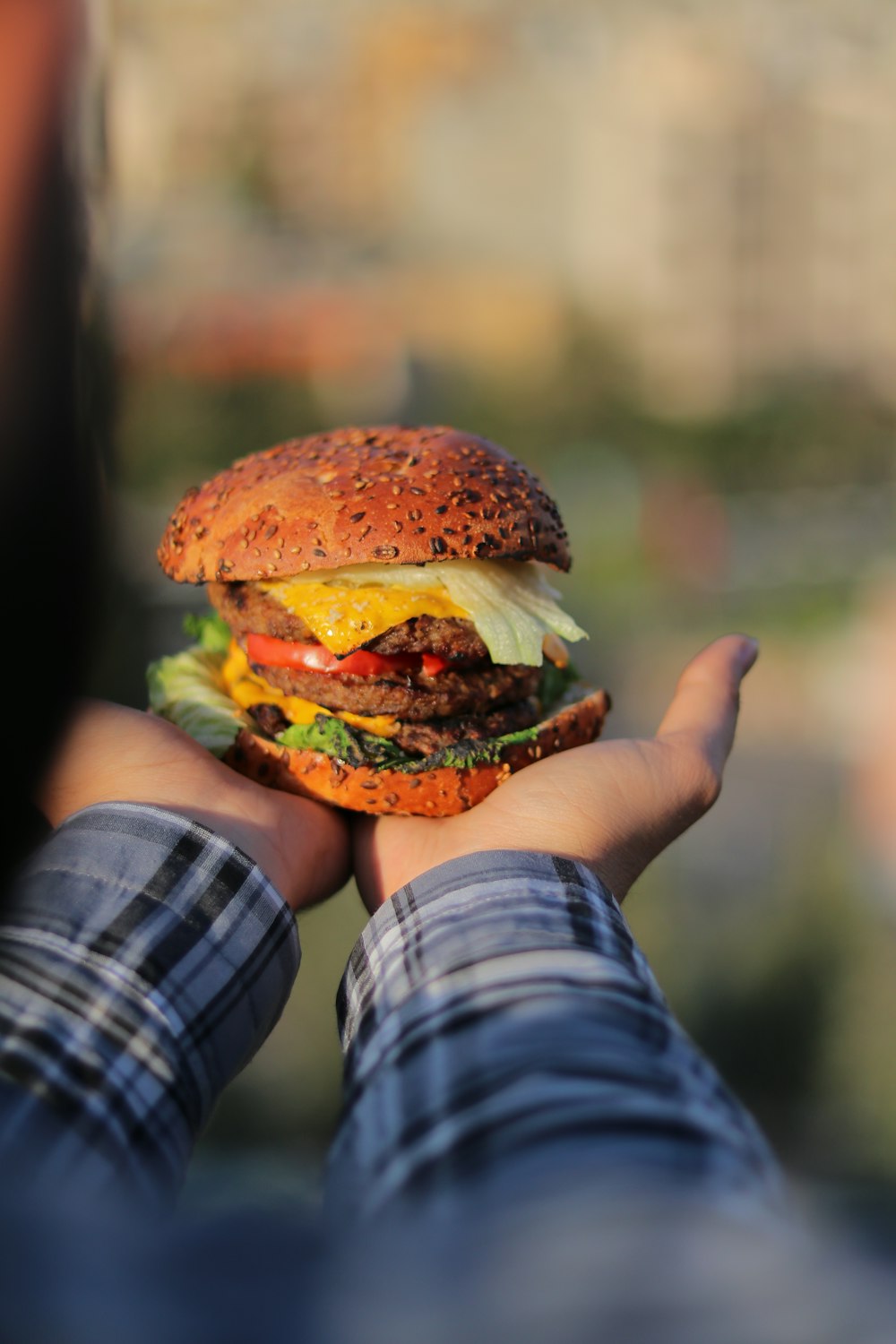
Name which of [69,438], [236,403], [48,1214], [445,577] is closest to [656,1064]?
[48,1214]

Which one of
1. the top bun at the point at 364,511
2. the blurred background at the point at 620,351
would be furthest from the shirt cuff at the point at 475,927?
the top bun at the point at 364,511

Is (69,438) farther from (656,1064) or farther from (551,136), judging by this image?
(551,136)

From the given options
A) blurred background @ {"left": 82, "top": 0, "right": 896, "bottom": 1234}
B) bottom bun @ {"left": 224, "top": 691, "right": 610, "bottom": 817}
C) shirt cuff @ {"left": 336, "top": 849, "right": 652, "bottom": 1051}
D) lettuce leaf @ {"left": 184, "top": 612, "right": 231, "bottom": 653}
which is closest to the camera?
shirt cuff @ {"left": 336, "top": 849, "right": 652, "bottom": 1051}

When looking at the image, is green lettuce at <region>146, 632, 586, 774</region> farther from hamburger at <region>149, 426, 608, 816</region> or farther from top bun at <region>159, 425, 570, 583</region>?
top bun at <region>159, 425, 570, 583</region>

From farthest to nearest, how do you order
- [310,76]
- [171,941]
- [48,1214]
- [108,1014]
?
1. [310,76]
2. [171,941]
3. [108,1014]
4. [48,1214]

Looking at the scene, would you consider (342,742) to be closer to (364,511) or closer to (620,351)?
(364,511)

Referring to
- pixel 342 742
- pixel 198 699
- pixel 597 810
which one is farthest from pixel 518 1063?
pixel 198 699

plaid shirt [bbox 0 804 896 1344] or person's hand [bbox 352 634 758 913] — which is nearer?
plaid shirt [bbox 0 804 896 1344]

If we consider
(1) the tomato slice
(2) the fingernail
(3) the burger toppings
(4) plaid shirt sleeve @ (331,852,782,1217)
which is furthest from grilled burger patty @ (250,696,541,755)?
(4) plaid shirt sleeve @ (331,852,782,1217)
